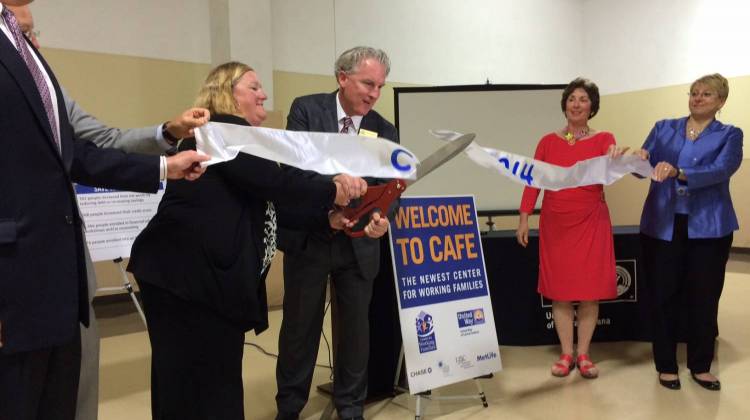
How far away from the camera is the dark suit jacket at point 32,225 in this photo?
3.46ft

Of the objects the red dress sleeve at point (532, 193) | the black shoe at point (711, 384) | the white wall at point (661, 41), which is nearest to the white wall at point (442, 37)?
the white wall at point (661, 41)

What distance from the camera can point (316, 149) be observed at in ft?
6.48

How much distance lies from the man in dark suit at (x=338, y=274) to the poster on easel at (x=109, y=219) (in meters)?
1.64

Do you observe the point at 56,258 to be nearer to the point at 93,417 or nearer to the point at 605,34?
the point at 93,417

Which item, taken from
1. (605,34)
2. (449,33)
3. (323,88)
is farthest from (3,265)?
(605,34)

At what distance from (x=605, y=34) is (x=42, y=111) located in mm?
8072

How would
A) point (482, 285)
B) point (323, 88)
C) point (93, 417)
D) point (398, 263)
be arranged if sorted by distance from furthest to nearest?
point (323, 88)
point (482, 285)
point (398, 263)
point (93, 417)

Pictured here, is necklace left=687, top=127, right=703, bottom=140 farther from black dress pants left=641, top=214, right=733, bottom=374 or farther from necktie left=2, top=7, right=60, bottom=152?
necktie left=2, top=7, right=60, bottom=152

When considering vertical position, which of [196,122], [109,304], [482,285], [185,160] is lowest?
[109,304]

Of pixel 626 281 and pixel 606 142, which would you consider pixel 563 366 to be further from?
pixel 606 142

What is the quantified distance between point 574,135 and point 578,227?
528 millimetres

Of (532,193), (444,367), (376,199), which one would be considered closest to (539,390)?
(444,367)

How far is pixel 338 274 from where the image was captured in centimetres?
251

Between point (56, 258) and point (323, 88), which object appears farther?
point (323, 88)
